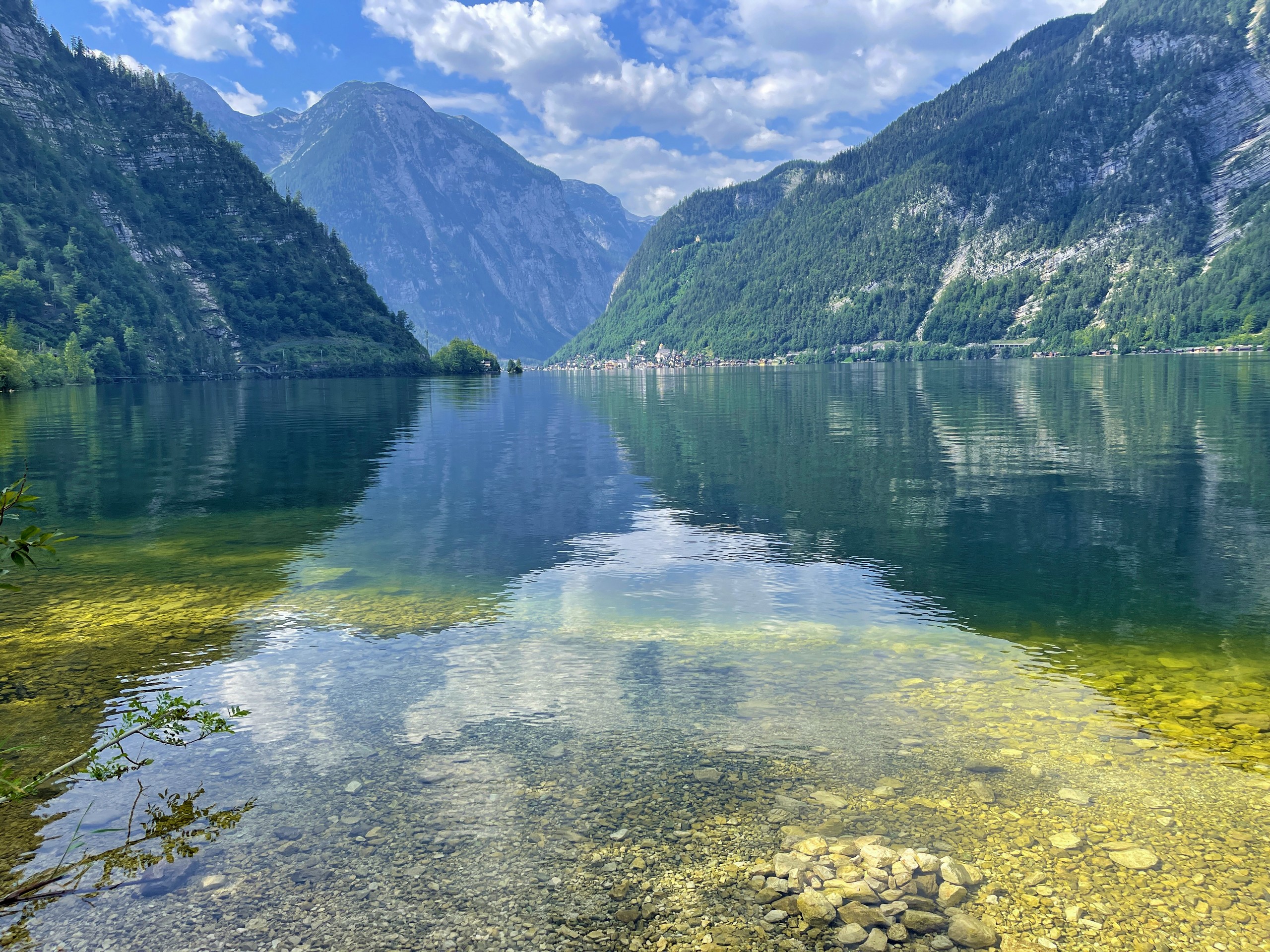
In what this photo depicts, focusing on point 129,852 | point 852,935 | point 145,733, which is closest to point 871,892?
point 852,935

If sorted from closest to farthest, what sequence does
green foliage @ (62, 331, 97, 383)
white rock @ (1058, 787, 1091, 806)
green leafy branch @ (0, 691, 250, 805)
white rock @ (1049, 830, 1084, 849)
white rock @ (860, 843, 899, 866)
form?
white rock @ (860, 843, 899, 866) < white rock @ (1049, 830, 1084, 849) < white rock @ (1058, 787, 1091, 806) < green leafy branch @ (0, 691, 250, 805) < green foliage @ (62, 331, 97, 383)

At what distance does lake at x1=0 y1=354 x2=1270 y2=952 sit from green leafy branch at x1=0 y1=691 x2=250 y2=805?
0.27 metres

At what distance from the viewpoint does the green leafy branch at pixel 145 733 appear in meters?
10.5

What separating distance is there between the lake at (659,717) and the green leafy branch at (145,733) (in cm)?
27

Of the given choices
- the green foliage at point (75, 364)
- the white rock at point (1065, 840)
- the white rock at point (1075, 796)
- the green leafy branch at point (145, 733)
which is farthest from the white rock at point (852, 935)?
the green foliage at point (75, 364)

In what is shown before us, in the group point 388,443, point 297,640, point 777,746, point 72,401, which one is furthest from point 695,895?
point 72,401

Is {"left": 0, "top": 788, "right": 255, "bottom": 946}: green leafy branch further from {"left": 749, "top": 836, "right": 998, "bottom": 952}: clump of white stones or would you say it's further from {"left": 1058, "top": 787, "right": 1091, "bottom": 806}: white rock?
{"left": 1058, "top": 787, "right": 1091, "bottom": 806}: white rock

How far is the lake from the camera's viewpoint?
26.4 feet

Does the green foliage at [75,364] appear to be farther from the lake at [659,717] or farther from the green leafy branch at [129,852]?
the green leafy branch at [129,852]

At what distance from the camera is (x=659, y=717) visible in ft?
41.7

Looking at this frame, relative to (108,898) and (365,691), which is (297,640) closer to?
(365,691)

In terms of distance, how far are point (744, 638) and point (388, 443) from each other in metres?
49.7

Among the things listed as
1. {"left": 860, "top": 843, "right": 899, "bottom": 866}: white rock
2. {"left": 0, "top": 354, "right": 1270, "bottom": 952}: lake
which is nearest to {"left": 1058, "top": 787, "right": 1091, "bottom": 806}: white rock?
{"left": 0, "top": 354, "right": 1270, "bottom": 952}: lake

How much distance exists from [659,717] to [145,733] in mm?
7968
